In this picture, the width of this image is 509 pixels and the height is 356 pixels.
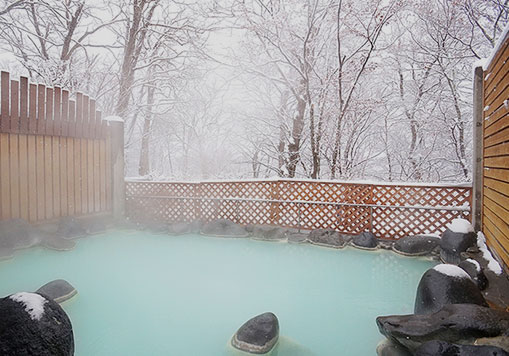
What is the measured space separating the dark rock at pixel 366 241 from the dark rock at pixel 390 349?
3040 millimetres

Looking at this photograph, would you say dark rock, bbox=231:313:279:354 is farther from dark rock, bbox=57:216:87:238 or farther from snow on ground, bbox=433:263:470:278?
dark rock, bbox=57:216:87:238

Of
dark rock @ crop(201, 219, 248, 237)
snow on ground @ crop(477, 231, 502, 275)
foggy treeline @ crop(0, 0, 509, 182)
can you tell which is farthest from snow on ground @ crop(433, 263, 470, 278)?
foggy treeline @ crop(0, 0, 509, 182)

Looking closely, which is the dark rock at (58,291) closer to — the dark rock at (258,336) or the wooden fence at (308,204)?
the dark rock at (258,336)

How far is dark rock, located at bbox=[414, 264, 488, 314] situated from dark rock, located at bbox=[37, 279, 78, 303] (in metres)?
3.61

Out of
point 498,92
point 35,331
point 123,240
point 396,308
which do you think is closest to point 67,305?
point 35,331

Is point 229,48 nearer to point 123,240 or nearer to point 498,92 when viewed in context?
point 123,240

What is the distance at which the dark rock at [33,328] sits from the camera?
1717 mm

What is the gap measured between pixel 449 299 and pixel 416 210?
3.24 metres

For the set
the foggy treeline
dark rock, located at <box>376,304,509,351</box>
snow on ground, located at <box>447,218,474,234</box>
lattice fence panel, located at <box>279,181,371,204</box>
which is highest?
the foggy treeline

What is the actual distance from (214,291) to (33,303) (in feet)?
7.20

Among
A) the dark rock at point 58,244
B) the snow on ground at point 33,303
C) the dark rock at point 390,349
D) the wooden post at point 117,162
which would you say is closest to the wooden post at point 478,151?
the dark rock at point 390,349

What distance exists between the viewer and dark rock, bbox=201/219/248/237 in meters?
6.44

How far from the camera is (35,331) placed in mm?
1772

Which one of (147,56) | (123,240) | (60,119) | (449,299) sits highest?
(147,56)
